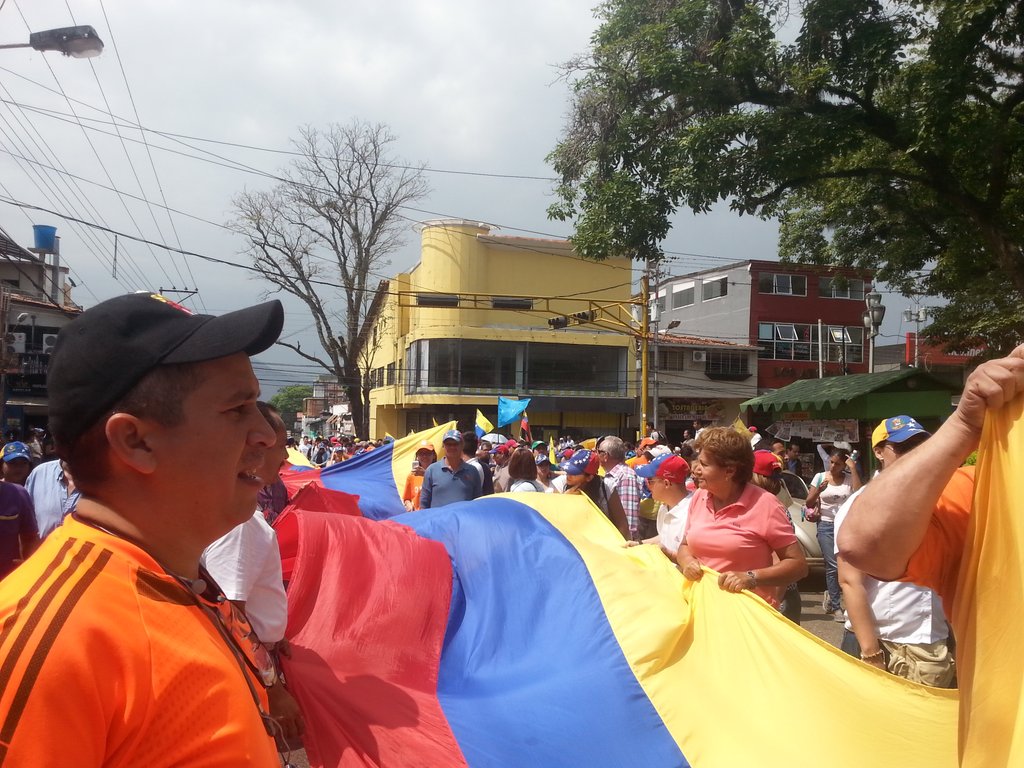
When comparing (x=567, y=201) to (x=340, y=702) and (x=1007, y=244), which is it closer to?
(x=1007, y=244)

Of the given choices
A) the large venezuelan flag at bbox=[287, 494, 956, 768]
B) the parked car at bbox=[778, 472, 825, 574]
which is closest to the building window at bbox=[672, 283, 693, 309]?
the parked car at bbox=[778, 472, 825, 574]

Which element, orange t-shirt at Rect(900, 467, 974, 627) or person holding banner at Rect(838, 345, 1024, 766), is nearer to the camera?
person holding banner at Rect(838, 345, 1024, 766)

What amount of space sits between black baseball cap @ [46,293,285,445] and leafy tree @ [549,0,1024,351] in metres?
11.5

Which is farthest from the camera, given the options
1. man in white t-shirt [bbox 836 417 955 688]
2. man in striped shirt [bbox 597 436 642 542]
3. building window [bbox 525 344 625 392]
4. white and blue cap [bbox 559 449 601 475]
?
building window [bbox 525 344 625 392]

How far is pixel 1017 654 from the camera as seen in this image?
1.87 m

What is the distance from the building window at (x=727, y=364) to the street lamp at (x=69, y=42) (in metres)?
37.6

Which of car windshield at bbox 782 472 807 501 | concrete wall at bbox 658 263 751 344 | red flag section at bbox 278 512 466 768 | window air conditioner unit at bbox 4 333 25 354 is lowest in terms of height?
car windshield at bbox 782 472 807 501

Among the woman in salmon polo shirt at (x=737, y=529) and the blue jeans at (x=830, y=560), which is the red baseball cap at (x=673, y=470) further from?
the woman in salmon polo shirt at (x=737, y=529)

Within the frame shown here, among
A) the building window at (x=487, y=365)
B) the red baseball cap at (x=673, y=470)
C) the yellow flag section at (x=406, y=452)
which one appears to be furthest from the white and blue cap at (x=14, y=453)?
the building window at (x=487, y=365)

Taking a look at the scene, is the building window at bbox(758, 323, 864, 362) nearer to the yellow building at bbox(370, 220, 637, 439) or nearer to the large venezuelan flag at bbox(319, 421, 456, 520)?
the yellow building at bbox(370, 220, 637, 439)

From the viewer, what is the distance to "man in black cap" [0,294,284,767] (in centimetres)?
113

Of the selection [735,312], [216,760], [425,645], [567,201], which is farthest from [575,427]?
[216,760]

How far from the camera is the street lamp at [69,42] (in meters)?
10.2

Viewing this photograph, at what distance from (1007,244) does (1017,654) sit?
1233 cm
